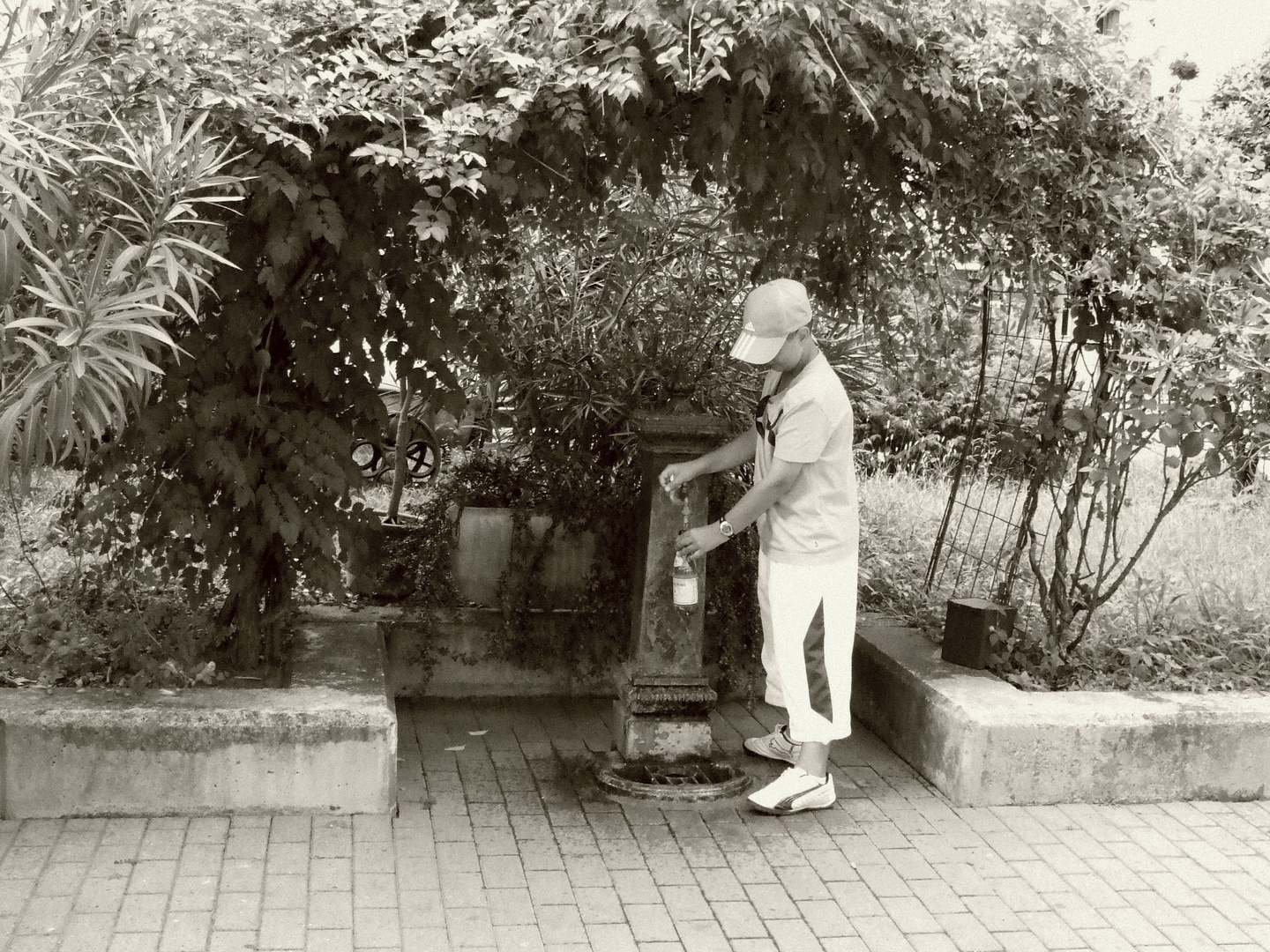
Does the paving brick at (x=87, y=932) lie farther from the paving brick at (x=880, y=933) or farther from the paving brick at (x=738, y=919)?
the paving brick at (x=880, y=933)

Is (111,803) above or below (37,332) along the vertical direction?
below

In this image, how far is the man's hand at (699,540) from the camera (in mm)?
4898

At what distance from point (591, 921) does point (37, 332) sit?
90.8 inches

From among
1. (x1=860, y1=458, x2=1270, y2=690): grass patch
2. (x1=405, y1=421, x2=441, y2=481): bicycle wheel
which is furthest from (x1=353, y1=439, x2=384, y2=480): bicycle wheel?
(x1=860, y1=458, x2=1270, y2=690): grass patch

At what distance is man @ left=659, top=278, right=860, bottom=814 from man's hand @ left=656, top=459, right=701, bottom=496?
22 centimetres

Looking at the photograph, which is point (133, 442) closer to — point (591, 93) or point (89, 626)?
point (89, 626)

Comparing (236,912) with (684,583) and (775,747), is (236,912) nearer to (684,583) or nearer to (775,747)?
(684,583)

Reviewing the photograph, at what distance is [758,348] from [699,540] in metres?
0.73

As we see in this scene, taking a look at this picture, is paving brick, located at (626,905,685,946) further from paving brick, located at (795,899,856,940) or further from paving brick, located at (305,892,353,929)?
Result: paving brick, located at (305,892,353,929)

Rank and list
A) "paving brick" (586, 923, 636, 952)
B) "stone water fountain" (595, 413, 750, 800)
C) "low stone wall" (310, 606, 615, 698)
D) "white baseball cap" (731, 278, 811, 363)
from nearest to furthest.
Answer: "paving brick" (586, 923, 636, 952), "white baseball cap" (731, 278, 811, 363), "stone water fountain" (595, 413, 750, 800), "low stone wall" (310, 606, 615, 698)

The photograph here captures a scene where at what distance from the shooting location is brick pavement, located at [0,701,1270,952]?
389 centimetres

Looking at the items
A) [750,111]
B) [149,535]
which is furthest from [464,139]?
[149,535]

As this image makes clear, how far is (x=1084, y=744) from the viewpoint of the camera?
5.03 m

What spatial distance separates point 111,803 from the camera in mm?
4441
